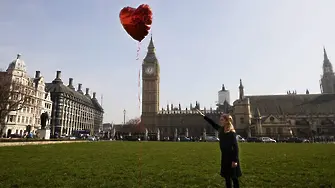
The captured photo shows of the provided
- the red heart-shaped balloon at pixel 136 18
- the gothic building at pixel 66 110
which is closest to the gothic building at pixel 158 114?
the gothic building at pixel 66 110

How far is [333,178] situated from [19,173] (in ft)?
36.7

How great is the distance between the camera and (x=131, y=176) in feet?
27.5

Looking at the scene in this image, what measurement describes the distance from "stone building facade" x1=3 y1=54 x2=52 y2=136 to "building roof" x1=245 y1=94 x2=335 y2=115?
233 feet

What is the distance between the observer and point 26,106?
5178 centimetres

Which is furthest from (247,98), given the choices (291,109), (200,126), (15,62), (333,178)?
(333,178)

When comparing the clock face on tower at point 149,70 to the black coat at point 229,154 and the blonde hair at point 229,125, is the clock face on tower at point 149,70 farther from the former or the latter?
the black coat at point 229,154

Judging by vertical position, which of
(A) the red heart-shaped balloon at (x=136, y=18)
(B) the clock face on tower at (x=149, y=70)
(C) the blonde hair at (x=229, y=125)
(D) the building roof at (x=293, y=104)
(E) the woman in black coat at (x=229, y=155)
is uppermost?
(B) the clock face on tower at (x=149, y=70)

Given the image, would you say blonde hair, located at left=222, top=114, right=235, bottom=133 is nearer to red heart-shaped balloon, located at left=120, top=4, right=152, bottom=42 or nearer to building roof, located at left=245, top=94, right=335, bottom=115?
red heart-shaped balloon, located at left=120, top=4, right=152, bottom=42

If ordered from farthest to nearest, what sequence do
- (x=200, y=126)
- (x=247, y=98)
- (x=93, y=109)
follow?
(x=93, y=109)
(x=200, y=126)
(x=247, y=98)

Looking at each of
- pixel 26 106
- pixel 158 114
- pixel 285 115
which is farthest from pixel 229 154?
pixel 158 114

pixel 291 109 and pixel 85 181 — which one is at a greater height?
pixel 291 109

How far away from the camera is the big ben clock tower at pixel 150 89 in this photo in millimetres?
114312

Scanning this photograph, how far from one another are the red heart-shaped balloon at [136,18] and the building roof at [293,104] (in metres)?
83.2

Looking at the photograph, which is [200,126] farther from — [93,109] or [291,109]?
[93,109]
